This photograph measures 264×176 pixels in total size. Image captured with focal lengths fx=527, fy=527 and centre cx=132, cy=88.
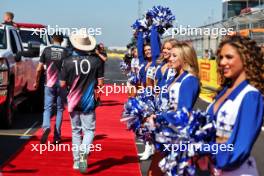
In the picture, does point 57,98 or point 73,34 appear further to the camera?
point 57,98

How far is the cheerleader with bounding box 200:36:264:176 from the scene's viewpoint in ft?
9.46

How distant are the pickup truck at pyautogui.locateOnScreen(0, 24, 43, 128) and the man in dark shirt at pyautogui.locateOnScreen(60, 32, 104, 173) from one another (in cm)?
321

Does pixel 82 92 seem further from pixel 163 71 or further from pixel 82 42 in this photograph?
pixel 163 71

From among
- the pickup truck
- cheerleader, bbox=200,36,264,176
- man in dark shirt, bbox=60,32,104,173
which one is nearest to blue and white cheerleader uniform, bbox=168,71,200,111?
cheerleader, bbox=200,36,264,176

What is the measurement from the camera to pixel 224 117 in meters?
3.08

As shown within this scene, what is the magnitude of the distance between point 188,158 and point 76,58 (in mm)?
4067

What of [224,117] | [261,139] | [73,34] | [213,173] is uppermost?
[73,34]

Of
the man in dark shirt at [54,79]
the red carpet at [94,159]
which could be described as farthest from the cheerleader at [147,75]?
the man in dark shirt at [54,79]

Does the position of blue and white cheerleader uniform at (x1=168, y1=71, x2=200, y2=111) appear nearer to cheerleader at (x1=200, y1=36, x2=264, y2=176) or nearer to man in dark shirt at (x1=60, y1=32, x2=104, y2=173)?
cheerleader at (x1=200, y1=36, x2=264, y2=176)

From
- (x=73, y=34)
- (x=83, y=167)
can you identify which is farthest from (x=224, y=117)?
(x=73, y=34)

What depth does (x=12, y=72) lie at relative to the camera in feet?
34.6

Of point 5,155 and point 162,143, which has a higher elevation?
point 162,143

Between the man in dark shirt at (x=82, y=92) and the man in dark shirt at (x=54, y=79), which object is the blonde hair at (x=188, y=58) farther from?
the man in dark shirt at (x=54, y=79)

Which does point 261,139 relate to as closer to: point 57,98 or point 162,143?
point 57,98
